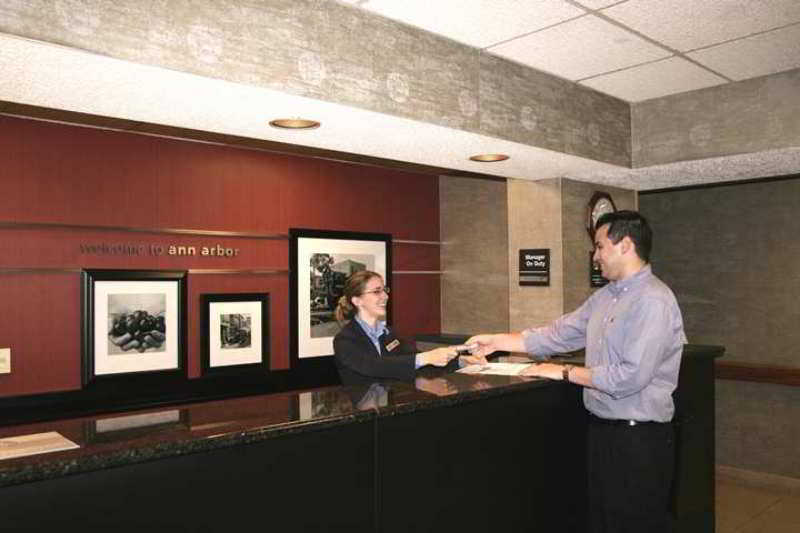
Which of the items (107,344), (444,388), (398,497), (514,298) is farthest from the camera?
(514,298)

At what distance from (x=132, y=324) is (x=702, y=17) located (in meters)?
3.47

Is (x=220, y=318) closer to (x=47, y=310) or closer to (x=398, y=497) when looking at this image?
(x=47, y=310)

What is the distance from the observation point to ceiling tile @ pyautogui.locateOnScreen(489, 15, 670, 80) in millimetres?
3201

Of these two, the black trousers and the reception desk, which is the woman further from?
the black trousers

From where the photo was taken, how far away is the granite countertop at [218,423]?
1697 millimetres

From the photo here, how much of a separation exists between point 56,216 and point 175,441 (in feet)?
8.48

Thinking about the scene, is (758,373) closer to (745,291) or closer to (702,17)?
(745,291)

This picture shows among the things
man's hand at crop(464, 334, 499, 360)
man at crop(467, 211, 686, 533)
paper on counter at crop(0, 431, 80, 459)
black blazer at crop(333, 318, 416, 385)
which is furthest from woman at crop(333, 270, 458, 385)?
paper on counter at crop(0, 431, 80, 459)

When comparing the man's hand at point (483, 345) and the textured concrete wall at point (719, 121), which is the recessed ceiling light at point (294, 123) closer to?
the man's hand at point (483, 345)

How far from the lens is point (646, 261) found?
2.95 meters

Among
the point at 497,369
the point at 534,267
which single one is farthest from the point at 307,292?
the point at 497,369

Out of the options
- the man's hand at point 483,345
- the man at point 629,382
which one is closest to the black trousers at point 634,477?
the man at point 629,382

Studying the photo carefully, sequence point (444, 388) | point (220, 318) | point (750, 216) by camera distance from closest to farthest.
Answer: point (444, 388), point (220, 318), point (750, 216)

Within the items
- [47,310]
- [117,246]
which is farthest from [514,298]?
[47,310]
